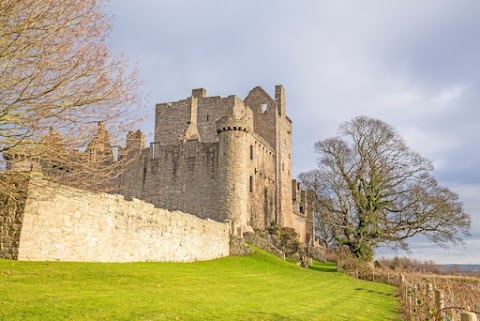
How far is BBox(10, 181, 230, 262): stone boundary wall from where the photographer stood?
14.7m

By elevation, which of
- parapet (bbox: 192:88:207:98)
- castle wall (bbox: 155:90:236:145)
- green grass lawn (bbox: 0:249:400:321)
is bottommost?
green grass lawn (bbox: 0:249:400:321)

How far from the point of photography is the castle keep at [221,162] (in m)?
35.1

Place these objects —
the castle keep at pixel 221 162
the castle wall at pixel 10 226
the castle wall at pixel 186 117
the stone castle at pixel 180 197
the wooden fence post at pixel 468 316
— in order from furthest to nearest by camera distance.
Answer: the castle wall at pixel 186 117 < the castle keep at pixel 221 162 < the stone castle at pixel 180 197 < the castle wall at pixel 10 226 < the wooden fence post at pixel 468 316

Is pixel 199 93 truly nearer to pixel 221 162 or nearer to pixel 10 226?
pixel 221 162

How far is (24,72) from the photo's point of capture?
1063 cm

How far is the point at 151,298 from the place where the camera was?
447 inches

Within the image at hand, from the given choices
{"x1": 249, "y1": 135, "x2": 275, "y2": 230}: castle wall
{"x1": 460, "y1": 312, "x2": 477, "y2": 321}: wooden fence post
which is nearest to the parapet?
{"x1": 249, "y1": 135, "x2": 275, "y2": 230}: castle wall

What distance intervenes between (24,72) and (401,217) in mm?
31216

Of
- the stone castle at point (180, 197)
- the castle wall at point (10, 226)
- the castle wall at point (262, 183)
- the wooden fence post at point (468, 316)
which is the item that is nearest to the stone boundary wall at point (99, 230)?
the stone castle at point (180, 197)

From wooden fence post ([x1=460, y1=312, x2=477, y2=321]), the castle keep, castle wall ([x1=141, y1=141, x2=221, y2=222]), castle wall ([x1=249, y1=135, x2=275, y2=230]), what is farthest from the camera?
castle wall ([x1=249, y1=135, x2=275, y2=230])

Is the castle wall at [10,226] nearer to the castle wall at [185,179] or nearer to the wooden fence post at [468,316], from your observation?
the wooden fence post at [468,316]

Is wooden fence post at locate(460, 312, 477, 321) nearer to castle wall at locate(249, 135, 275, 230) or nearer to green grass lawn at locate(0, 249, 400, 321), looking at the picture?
green grass lawn at locate(0, 249, 400, 321)

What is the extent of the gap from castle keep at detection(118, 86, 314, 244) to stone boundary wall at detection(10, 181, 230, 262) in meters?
8.58

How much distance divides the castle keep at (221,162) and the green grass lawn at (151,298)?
1521 centimetres
